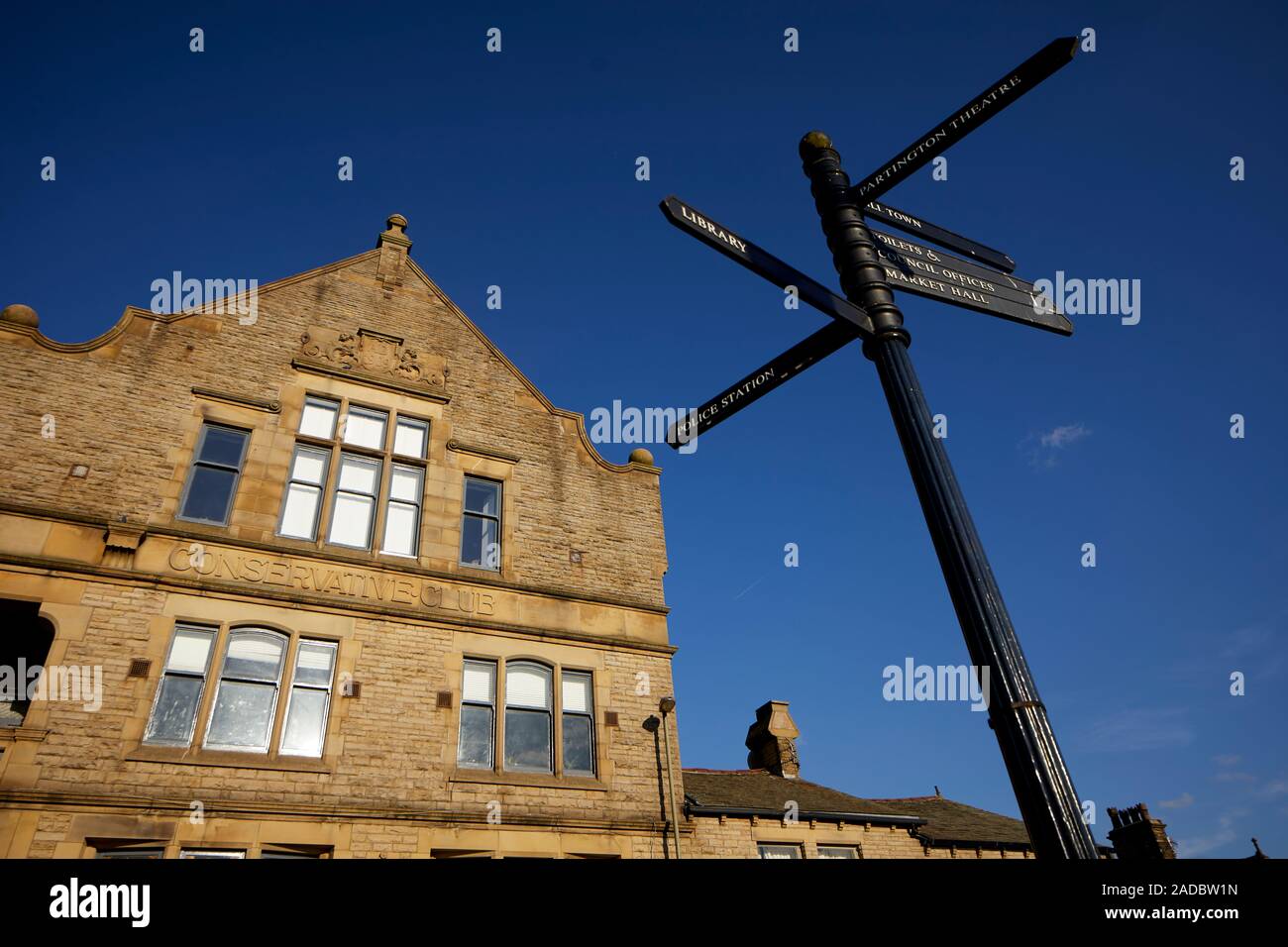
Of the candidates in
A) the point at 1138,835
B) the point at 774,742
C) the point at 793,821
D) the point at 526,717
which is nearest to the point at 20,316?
the point at 526,717

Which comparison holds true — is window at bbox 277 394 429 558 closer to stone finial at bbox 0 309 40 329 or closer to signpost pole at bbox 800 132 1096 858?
stone finial at bbox 0 309 40 329

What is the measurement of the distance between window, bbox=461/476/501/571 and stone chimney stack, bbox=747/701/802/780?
10451mm

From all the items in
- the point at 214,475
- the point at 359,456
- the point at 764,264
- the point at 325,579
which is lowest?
the point at 764,264

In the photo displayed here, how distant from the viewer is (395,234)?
51.7 ft

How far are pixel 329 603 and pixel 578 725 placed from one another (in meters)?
4.23

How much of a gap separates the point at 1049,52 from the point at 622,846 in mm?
10554

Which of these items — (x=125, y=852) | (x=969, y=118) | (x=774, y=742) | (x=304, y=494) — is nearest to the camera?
(x=969, y=118)

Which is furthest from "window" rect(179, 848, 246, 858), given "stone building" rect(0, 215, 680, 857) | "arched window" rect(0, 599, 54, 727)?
"arched window" rect(0, 599, 54, 727)

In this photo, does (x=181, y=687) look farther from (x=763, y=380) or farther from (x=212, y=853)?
(x=763, y=380)

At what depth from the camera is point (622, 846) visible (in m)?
10.8
